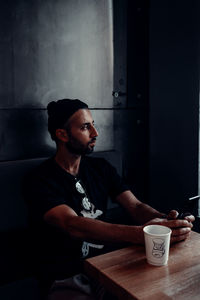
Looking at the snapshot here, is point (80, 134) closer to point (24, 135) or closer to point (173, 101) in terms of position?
point (24, 135)

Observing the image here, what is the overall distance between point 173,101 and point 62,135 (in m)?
1.08

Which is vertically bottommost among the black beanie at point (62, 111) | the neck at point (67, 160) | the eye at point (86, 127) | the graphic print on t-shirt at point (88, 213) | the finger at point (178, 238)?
the graphic print on t-shirt at point (88, 213)

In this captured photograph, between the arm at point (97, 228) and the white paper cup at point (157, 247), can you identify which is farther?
the arm at point (97, 228)

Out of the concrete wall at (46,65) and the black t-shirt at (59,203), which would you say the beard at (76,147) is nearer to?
the black t-shirt at (59,203)

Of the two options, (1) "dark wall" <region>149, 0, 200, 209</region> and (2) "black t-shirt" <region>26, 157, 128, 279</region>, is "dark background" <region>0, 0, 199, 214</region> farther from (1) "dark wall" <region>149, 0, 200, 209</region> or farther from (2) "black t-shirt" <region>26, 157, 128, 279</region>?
(2) "black t-shirt" <region>26, 157, 128, 279</region>

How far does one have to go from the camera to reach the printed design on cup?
1.09 meters

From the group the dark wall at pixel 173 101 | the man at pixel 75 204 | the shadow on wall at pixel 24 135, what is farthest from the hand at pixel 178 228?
the dark wall at pixel 173 101

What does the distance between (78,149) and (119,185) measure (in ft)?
1.11

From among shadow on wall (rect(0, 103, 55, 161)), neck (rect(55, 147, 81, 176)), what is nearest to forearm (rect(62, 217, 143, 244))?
neck (rect(55, 147, 81, 176))

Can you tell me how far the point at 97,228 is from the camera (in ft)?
4.52

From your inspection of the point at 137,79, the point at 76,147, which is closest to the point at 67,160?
the point at 76,147

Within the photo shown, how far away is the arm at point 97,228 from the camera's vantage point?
127 cm

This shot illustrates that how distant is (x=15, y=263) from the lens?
66.8 inches

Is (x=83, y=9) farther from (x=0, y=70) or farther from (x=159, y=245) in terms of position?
(x=159, y=245)
